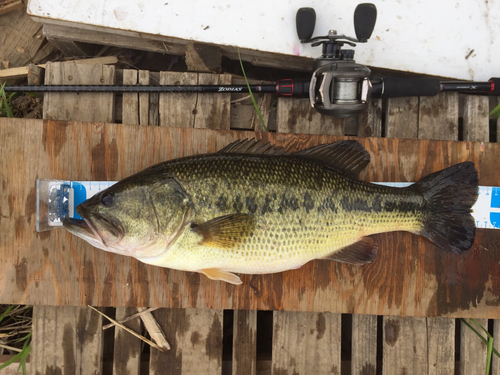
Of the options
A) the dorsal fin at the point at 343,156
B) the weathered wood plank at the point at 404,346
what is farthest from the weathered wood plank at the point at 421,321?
the dorsal fin at the point at 343,156

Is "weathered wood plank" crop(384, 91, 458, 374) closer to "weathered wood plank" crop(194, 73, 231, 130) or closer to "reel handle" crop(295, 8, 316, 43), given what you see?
"reel handle" crop(295, 8, 316, 43)

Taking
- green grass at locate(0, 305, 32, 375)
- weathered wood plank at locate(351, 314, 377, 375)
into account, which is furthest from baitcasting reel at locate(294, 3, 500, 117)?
green grass at locate(0, 305, 32, 375)

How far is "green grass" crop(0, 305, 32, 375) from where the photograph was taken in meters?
2.90

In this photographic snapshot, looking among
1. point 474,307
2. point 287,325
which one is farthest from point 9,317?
point 474,307

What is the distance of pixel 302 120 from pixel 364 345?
195 cm

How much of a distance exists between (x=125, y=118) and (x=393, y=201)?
223 cm

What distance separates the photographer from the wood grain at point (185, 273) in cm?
261

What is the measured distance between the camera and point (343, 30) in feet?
9.36

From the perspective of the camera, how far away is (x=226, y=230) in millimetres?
2158

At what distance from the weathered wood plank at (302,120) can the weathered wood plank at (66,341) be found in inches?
88.1

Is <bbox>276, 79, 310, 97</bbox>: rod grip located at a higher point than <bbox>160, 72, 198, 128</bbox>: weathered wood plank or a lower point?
higher

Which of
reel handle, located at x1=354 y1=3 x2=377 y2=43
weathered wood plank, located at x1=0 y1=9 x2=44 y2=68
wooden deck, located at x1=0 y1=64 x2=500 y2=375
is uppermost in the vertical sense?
weathered wood plank, located at x1=0 y1=9 x2=44 y2=68

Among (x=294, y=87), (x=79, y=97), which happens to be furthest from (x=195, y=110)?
(x=79, y=97)

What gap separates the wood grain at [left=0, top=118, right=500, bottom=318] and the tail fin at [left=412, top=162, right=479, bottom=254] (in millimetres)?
262
